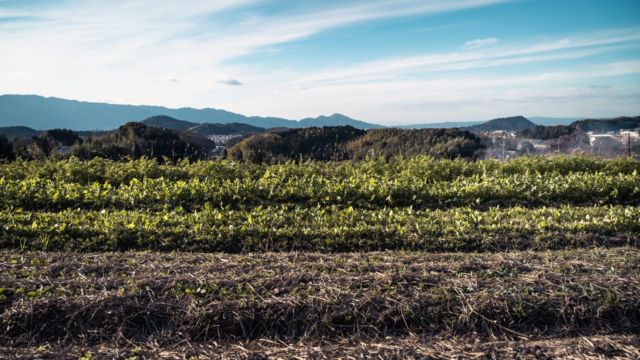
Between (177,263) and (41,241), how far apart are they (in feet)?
6.36

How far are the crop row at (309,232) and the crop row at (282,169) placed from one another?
2.55 meters

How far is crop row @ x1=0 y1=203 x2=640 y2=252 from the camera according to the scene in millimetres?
4070

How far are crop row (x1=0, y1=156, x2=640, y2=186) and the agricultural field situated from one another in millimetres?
1764

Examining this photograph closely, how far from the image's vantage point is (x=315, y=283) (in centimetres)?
281

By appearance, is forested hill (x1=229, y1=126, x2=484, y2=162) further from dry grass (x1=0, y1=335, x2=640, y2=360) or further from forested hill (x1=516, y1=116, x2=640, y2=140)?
dry grass (x1=0, y1=335, x2=640, y2=360)

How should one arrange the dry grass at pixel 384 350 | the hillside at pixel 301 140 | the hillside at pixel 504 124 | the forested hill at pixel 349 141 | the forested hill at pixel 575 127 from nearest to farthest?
the dry grass at pixel 384 350
the forested hill at pixel 349 141
the hillside at pixel 301 140
the forested hill at pixel 575 127
the hillside at pixel 504 124

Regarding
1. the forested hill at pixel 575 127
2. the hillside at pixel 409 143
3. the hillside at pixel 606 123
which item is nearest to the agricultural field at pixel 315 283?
the hillside at pixel 409 143

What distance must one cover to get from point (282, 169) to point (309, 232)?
336 cm

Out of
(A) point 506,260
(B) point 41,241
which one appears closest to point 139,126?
(B) point 41,241

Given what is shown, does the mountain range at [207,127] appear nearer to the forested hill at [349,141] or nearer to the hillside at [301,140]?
the hillside at [301,140]

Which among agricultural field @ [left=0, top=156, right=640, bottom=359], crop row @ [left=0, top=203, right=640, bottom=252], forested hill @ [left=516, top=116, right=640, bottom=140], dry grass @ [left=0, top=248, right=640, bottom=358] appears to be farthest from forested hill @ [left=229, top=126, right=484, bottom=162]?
dry grass @ [left=0, top=248, right=640, bottom=358]

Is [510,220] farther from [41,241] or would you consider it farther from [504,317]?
[41,241]

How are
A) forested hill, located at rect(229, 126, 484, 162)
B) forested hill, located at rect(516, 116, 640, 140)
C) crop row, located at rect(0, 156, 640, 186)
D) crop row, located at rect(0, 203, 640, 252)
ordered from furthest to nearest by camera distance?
1. forested hill, located at rect(516, 116, 640, 140)
2. forested hill, located at rect(229, 126, 484, 162)
3. crop row, located at rect(0, 156, 640, 186)
4. crop row, located at rect(0, 203, 640, 252)

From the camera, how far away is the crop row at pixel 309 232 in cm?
Answer: 407
